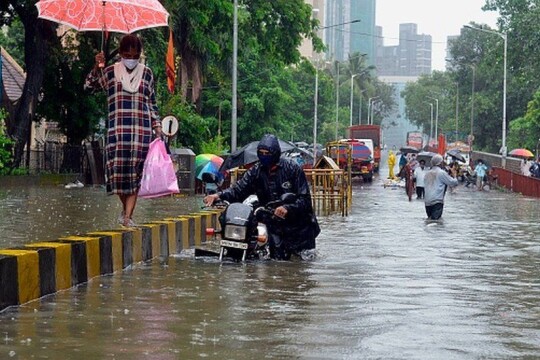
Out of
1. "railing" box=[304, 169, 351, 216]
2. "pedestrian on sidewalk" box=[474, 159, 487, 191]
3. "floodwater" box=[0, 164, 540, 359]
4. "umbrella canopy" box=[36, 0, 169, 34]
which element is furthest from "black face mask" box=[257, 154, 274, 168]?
"pedestrian on sidewalk" box=[474, 159, 487, 191]

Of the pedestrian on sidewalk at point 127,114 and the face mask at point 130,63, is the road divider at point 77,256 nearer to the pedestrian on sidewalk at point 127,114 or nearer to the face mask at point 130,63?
the pedestrian on sidewalk at point 127,114

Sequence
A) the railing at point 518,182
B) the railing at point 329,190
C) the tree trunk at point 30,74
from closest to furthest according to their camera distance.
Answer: the railing at point 329,190
the tree trunk at point 30,74
the railing at point 518,182

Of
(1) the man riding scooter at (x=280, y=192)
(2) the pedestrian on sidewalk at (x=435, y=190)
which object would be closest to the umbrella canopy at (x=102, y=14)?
(1) the man riding scooter at (x=280, y=192)

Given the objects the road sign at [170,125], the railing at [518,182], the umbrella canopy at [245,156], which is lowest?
the railing at [518,182]

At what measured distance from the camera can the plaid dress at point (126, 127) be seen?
12.9 m

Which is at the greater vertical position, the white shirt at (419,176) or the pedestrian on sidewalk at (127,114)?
the pedestrian on sidewalk at (127,114)

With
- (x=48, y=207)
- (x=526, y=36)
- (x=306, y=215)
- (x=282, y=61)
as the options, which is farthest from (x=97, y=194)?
(x=526, y=36)

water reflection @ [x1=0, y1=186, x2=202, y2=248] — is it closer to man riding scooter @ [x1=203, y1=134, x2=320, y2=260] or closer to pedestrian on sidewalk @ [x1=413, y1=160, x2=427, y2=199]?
man riding scooter @ [x1=203, y1=134, x2=320, y2=260]

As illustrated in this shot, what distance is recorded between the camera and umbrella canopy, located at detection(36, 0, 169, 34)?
16594 millimetres

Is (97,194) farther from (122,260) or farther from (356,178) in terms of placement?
(356,178)

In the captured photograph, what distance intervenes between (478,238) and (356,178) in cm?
4581

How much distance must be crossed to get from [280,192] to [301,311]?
4414 millimetres

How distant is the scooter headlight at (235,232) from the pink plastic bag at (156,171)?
933mm

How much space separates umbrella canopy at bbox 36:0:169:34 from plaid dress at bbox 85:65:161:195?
3552mm
